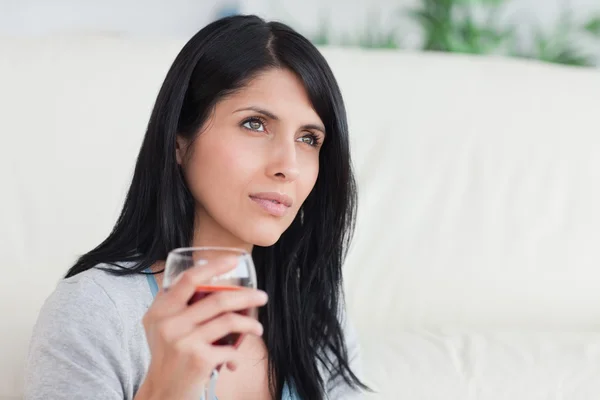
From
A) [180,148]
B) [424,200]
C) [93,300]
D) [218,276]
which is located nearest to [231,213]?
[180,148]

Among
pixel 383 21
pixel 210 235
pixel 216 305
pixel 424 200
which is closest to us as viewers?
pixel 216 305

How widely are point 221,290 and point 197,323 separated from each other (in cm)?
4

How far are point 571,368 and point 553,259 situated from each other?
0.39 meters

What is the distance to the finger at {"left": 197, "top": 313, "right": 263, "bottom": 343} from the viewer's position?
3.11 ft

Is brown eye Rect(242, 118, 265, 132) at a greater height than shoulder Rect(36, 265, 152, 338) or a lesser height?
greater

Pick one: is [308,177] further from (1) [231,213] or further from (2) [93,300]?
(2) [93,300]

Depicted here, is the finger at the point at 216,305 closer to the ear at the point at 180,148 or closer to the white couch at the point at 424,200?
the ear at the point at 180,148

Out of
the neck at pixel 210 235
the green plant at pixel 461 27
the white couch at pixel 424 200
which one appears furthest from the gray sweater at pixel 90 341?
the green plant at pixel 461 27

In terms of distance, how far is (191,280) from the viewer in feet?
3.15

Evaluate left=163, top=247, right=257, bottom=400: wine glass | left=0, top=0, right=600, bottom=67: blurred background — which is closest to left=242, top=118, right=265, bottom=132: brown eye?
left=163, top=247, right=257, bottom=400: wine glass

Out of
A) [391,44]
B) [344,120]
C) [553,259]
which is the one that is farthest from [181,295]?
[391,44]

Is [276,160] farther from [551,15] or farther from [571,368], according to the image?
[551,15]

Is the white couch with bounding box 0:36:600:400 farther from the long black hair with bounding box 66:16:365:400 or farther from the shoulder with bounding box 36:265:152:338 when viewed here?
the shoulder with bounding box 36:265:152:338

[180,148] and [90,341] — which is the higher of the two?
[180,148]
